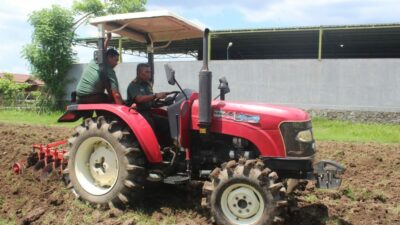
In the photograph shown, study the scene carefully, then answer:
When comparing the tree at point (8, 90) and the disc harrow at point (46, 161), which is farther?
the tree at point (8, 90)

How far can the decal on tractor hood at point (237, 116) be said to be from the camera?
4859 mm

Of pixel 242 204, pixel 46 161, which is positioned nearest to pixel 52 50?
pixel 46 161

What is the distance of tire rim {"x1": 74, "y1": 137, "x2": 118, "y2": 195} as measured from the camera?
5520 mm

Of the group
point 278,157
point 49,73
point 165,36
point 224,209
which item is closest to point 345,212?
point 278,157

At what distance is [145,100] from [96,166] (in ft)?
3.23

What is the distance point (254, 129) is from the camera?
4.85 m

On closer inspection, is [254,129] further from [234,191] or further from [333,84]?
[333,84]

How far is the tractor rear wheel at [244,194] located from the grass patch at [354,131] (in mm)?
8469

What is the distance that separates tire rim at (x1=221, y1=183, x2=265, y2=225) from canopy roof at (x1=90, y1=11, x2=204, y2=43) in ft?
6.37

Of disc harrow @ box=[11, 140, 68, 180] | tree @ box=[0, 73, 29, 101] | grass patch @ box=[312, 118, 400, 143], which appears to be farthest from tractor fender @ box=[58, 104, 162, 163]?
tree @ box=[0, 73, 29, 101]

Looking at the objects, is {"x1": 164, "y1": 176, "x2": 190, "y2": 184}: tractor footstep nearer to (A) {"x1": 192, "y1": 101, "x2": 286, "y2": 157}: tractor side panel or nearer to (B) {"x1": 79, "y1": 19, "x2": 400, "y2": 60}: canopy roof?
(A) {"x1": 192, "y1": 101, "x2": 286, "y2": 157}: tractor side panel

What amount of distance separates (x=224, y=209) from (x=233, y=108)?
1.04m

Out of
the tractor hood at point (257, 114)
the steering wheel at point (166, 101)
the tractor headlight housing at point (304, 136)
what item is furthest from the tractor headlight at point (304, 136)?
the steering wheel at point (166, 101)

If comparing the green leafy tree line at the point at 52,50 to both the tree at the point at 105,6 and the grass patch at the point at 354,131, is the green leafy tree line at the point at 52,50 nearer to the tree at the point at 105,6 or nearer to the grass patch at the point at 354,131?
the tree at the point at 105,6
